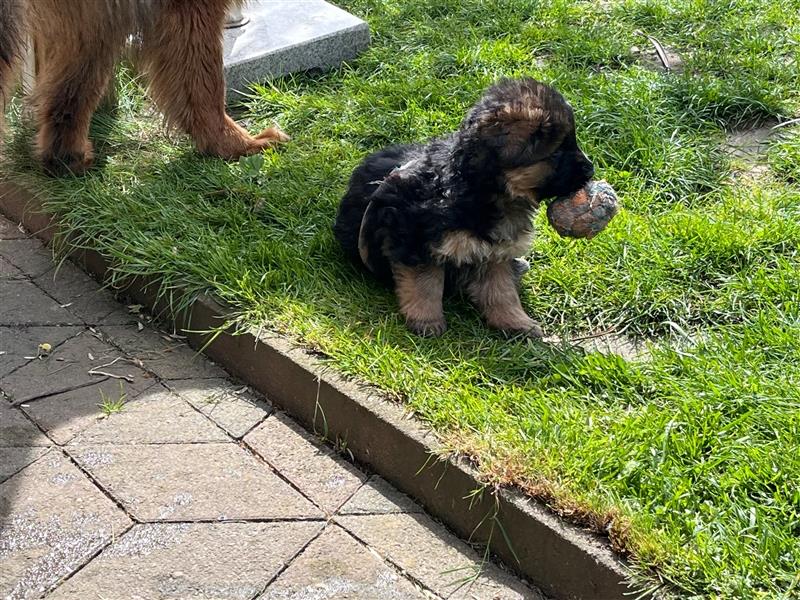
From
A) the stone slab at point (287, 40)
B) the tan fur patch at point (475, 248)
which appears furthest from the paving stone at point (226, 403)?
the stone slab at point (287, 40)

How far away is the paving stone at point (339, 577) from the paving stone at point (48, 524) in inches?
22.6

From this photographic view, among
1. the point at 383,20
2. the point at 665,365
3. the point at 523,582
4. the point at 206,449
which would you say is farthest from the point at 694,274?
the point at 383,20

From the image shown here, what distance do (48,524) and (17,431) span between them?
0.50 meters

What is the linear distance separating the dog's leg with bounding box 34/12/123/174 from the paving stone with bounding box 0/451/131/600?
6.12 feet

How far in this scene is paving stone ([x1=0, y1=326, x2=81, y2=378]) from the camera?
3.79 metres

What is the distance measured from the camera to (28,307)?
4109mm

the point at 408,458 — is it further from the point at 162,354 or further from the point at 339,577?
the point at 162,354

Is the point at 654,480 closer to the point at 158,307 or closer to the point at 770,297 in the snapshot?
the point at 770,297

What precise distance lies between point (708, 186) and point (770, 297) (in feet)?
2.96

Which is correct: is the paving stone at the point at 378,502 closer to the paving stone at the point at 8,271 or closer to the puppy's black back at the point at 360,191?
the puppy's black back at the point at 360,191

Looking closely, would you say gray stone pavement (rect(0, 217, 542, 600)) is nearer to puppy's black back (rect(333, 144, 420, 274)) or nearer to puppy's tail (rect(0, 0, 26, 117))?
puppy's black back (rect(333, 144, 420, 274))

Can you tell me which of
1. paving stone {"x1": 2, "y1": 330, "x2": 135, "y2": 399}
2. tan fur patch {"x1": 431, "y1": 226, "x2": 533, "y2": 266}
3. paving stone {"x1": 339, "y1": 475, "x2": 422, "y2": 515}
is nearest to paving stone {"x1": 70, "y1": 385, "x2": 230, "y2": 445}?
paving stone {"x1": 2, "y1": 330, "x2": 135, "y2": 399}

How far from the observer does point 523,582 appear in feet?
9.68

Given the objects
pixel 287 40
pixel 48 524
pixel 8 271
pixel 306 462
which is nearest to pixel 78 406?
pixel 48 524
